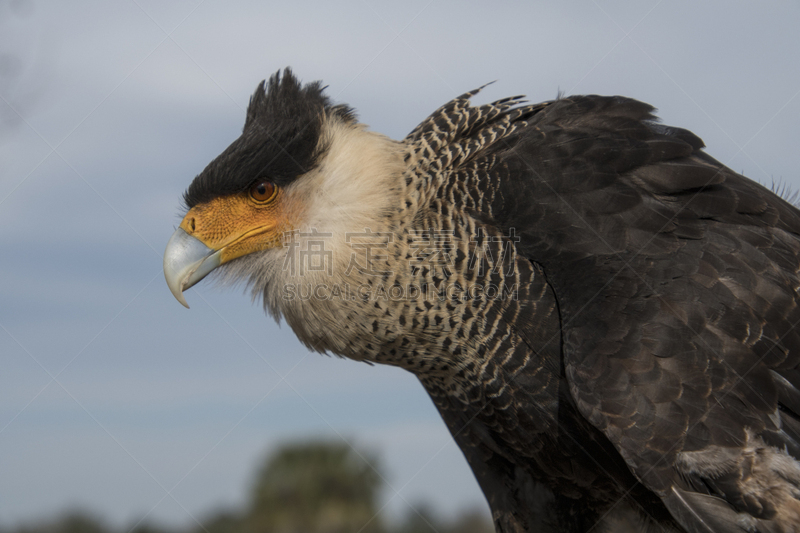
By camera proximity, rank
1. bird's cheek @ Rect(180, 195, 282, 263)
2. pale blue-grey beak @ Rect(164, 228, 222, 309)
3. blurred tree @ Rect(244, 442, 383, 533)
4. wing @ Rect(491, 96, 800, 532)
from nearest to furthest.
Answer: wing @ Rect(491, 96, 800, 532) < pale blue-grey beak @ Rect(164, 228, 222, 309) < bird's cheek @ Rect(180, 195, 282, 263) < blurred tree @ Rect(244, 442, 383, 533)

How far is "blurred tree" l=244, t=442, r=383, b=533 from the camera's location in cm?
2967

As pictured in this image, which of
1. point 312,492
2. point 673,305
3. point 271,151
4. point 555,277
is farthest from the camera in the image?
point 312,492

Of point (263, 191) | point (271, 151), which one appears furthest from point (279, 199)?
point (271, 151)

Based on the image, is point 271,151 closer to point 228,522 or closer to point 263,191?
point 263,191

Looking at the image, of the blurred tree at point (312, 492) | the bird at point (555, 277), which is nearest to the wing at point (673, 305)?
the bird at point (555, 277)

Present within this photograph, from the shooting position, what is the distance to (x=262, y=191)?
3.84m

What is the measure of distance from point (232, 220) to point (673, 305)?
2.52 metres

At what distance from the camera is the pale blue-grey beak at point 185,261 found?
371 cm

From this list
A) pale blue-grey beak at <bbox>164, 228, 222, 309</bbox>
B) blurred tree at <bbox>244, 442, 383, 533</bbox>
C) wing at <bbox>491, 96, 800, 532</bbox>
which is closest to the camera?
wing at <bbox>491, 96, 800, 532</bbox>

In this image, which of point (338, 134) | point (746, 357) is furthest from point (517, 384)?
point (338, 134)

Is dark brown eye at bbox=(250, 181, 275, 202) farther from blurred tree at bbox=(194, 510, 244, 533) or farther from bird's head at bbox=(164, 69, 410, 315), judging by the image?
blurred tree at bbox=(194, 510, 244, 533)

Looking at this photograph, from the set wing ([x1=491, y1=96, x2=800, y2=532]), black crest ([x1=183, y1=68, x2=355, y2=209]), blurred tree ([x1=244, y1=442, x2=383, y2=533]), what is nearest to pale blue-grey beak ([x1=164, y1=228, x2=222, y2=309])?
black crest ([x1=183, y1=68, x2=355, y2=209])

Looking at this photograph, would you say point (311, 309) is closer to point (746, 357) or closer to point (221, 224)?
point (221, 224)

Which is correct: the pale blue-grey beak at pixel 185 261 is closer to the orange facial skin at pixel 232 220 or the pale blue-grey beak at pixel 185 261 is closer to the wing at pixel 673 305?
the orange facial skin at pixel 232 220
